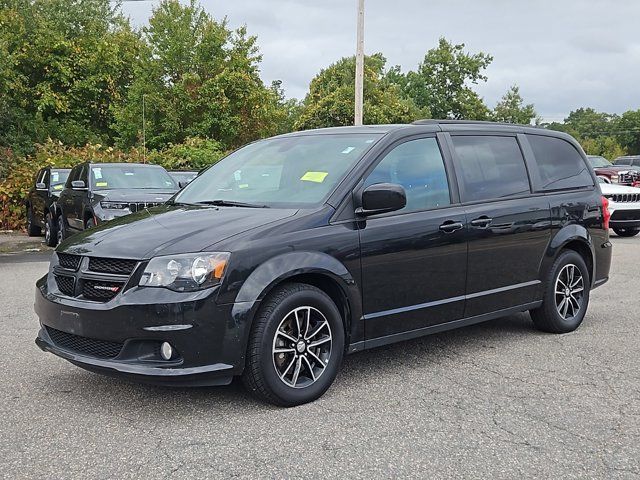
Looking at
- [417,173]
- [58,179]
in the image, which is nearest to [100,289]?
[417,173]

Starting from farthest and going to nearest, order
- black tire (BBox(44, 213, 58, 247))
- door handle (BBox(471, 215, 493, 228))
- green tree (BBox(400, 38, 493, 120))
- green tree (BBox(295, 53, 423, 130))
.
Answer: green tree (BBox(400, 38, 493, 120)) < green tree (BBox(295, 53, 423, 130)) < black tire (BBox(44, 213, 58, 247)) < door handle (BBox(471, 215, 493, 228))

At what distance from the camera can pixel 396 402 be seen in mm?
4363

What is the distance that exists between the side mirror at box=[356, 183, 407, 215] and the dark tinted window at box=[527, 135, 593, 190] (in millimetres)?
2069

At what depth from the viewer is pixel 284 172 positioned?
513 centimetres

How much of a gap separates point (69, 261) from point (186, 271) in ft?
3.01

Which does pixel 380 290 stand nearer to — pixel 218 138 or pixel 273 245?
pixel 273 245

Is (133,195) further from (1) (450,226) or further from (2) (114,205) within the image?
(1) (450,226)

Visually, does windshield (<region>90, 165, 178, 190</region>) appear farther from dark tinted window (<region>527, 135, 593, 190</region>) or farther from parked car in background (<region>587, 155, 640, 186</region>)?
parked car in background (<region>587, 155, 640, 186</region>)

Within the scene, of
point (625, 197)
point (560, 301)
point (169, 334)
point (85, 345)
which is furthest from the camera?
point (625, 197)

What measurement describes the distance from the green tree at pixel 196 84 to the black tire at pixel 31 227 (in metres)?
13.0

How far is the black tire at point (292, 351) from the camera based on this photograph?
13.5ft

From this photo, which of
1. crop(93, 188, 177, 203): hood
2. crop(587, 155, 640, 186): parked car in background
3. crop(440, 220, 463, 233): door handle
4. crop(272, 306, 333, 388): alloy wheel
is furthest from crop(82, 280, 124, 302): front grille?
crop(587, 155, 640, 186): parked car in background

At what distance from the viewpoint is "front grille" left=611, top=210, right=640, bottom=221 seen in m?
15.5

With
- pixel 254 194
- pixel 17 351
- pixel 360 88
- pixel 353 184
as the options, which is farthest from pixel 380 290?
pixel 360 88
